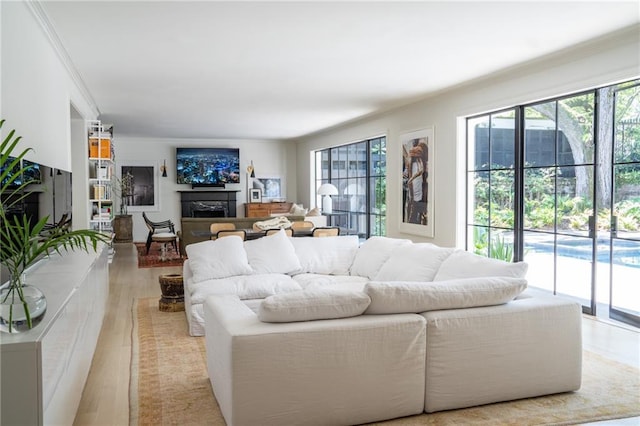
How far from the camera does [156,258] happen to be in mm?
9992

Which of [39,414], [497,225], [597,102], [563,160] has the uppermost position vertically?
[597,102]

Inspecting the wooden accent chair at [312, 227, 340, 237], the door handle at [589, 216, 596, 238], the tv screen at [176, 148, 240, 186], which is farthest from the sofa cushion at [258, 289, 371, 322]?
the tv screen at [176, 148, 240, 186]

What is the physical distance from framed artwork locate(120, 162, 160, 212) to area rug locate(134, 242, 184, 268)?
7.08ft

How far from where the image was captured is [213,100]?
805 cm

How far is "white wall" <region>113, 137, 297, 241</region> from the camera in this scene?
1387 cm

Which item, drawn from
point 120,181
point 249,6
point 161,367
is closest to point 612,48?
point 249,6

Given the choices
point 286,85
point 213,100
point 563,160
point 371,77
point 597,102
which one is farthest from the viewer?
point 213,100

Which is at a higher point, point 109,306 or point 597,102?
point 597,102

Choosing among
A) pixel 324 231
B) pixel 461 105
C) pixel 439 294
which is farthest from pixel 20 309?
pixel 461 105

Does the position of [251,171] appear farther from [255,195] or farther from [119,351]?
[119,351]

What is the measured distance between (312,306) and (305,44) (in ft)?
9.48

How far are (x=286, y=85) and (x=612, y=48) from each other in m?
3.66

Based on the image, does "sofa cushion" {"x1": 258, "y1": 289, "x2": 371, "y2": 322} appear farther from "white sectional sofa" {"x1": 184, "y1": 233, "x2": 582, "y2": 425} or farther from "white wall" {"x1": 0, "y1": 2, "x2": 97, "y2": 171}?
"white wall" {"x1": 0, "y1": 2, "x2": 97, "y2": 171}

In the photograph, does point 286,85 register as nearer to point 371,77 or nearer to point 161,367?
point 371,77
